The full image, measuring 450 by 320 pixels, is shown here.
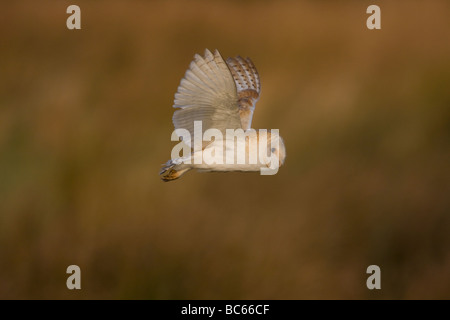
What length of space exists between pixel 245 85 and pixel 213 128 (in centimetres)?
67

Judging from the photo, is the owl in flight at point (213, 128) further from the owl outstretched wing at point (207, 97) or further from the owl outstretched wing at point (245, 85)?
the owl outstretched wing at point (245, 85)

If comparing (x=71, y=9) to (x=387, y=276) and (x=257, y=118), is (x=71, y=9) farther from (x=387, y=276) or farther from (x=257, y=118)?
(x=387, y=276)

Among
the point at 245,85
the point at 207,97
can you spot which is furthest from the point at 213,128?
the point at 245,85

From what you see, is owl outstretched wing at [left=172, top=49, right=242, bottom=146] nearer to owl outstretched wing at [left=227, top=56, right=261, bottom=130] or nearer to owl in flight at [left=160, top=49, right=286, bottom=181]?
owl in flight at [left=160, top=49, right=286, bottom=181]

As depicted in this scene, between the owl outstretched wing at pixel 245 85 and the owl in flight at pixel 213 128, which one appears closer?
the owl in flight at pixel 213 128

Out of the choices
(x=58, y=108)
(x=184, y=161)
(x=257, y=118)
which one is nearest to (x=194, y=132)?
(x=184, y=161)

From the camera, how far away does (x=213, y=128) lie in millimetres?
4805

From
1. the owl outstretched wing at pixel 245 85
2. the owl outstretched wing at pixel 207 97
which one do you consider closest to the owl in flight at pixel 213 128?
the owl outstretched wing at pixel 207 97

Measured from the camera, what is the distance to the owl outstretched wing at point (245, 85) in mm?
5188

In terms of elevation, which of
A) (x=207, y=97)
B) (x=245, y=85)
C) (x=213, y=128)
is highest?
(x=245, y=85)

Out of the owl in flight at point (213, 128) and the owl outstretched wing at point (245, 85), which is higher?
the owl outstretched wing at point (245, 85)

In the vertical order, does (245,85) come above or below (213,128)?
above

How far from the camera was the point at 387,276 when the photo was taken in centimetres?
736

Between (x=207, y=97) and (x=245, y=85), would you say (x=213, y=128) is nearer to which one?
(x=207, y=97)
